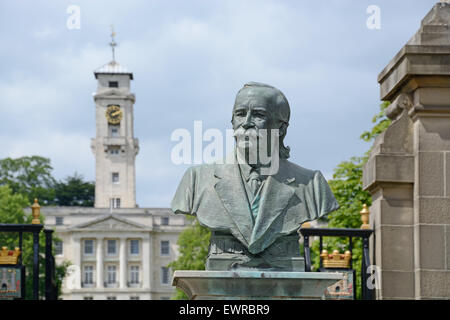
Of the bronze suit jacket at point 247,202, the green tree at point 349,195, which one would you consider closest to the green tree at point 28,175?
the green tree at point 349,195

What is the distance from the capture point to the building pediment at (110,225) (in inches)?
5000

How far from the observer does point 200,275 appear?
35.8 feet

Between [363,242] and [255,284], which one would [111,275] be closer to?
[363,242]

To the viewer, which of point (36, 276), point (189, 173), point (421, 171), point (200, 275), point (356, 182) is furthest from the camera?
point (356, 182)

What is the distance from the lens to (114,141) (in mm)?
141500

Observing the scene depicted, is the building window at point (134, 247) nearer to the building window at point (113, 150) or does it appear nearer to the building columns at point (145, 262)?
the building columns at point (145, 262)

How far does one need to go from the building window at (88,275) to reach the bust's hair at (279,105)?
386 ft

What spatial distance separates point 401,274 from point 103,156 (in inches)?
5018

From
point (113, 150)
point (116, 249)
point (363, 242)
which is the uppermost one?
point (113, 150)

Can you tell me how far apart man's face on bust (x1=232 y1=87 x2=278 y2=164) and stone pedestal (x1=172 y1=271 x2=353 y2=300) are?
1.41m

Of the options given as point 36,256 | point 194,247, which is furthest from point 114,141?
point 36,256

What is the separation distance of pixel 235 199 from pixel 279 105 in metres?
1.11
